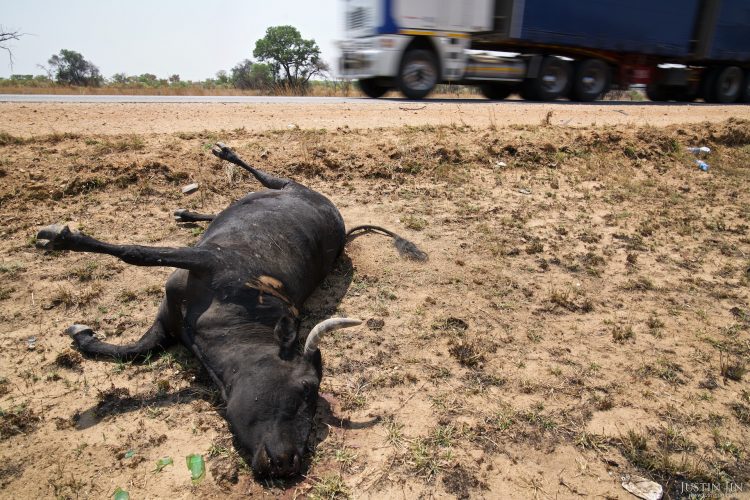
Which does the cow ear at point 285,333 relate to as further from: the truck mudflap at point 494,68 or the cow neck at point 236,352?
the truck mudflap at point 494,68

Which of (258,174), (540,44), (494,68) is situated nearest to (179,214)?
(258,174)

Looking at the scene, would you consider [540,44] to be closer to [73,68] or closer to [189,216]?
[189,216]

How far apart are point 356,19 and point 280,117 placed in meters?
5.85

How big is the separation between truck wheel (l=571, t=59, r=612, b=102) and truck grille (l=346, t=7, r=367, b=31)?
6833 mm

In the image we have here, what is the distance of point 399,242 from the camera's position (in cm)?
512

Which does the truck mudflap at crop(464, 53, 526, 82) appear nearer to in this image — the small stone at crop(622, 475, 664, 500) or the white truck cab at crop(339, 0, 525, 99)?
the white truck cab at crop(339, 0, 525, 99)

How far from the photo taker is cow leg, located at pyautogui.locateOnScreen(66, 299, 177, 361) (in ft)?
10.8

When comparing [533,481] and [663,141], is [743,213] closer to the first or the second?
[663,141]

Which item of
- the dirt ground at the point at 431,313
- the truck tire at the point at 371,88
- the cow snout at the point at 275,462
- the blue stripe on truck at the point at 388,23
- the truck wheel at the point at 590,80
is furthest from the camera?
the truck wheel at the point at 590,80

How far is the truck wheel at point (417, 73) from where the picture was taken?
12586 mm

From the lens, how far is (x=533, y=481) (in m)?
2.58

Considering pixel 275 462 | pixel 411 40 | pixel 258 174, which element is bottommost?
pixel 275 462

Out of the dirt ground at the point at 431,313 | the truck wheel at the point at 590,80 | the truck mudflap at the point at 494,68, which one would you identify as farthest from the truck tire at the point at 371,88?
the dirt ground at the point at 431,313

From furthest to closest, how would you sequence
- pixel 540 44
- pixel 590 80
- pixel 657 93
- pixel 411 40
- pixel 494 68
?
pixel 657 93 → pixel 590 80 → pixel 494 68 → pixel 540 44 → pixel 411 40
